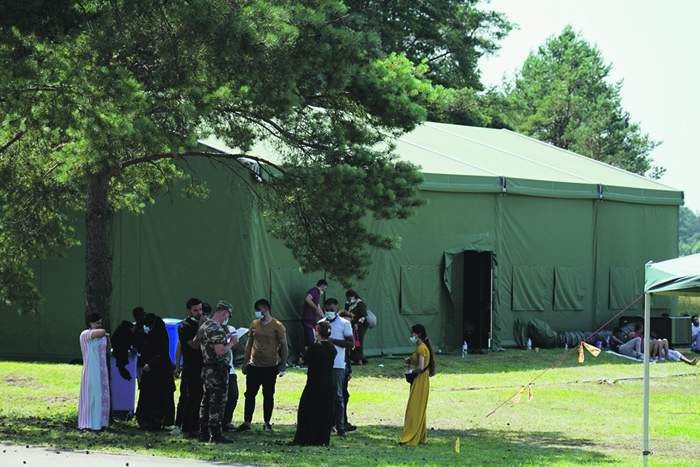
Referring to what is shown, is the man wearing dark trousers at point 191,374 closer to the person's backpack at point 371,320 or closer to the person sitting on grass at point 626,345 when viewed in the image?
the person's backpack at point 371,320

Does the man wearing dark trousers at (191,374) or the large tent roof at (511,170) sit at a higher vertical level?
the large tent roof at (511,170)

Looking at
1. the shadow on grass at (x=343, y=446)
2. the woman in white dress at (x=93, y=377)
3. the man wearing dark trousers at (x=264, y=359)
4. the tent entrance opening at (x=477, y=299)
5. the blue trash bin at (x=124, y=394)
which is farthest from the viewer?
the tent entrance opening at (x=477, y=299)

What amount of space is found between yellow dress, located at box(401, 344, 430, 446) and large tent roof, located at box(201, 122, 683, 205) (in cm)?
844

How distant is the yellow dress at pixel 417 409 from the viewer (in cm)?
978

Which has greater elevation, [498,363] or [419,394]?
[419,394]

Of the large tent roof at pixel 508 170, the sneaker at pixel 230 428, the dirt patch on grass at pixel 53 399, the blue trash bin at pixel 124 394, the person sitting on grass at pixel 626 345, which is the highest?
the large tent roof at pixel 508 170

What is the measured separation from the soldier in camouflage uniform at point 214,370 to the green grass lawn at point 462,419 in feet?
0.92

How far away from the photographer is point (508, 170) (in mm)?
21266

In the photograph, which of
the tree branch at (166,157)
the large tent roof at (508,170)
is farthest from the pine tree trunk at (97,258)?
the large tent roof at (508,170)

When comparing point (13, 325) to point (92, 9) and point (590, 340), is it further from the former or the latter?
point (590, 340)

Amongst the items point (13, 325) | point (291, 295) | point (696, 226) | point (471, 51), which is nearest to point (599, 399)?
point (291, 295)

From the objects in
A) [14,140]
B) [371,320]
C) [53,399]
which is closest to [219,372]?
[53,399]

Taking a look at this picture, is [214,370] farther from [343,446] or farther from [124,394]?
[124,394]

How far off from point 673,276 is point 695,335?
1553cm
